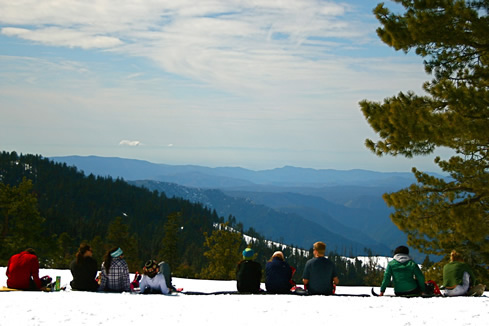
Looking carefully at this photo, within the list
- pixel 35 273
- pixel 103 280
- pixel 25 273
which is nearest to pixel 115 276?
pixel 103 280

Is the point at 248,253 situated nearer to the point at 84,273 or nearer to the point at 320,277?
the point at 320,277

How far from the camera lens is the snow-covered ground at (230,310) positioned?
32.1 ft

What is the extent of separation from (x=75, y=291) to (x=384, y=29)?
12.8m

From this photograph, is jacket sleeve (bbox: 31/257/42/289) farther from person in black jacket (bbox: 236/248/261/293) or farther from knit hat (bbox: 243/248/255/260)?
knit hat (bbox: 243/248/255/260)

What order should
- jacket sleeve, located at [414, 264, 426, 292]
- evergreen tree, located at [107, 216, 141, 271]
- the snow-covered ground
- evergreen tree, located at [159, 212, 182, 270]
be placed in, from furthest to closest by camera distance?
1. evergreen tree, located at [159, 212, 182, 270]
2. evergreen tree, located at [107, 216, 141, 271]
3. jacket sleeve, located at [414, 264, 426, 292]
4. the snow-covered ground

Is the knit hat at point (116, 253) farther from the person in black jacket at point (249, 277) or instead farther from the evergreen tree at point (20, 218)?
Result: the evergreen tree at point (20, 218)

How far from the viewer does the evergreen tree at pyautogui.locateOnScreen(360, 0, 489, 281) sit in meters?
13.8

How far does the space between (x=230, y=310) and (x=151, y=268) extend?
3541 millimetres

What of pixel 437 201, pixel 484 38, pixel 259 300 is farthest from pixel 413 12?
pixel 259 300

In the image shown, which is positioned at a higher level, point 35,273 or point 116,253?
point 116,253

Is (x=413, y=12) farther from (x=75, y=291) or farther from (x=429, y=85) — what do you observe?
(x=75, y=291)

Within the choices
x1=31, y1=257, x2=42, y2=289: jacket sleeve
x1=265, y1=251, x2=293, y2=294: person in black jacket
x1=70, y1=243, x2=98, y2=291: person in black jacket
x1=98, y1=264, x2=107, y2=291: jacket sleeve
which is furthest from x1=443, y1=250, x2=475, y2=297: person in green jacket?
x1=31, y1=257, x2=42, y2=289: jacket sleeve

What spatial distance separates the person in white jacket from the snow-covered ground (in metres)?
0.83

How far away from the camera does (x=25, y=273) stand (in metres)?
13.6
